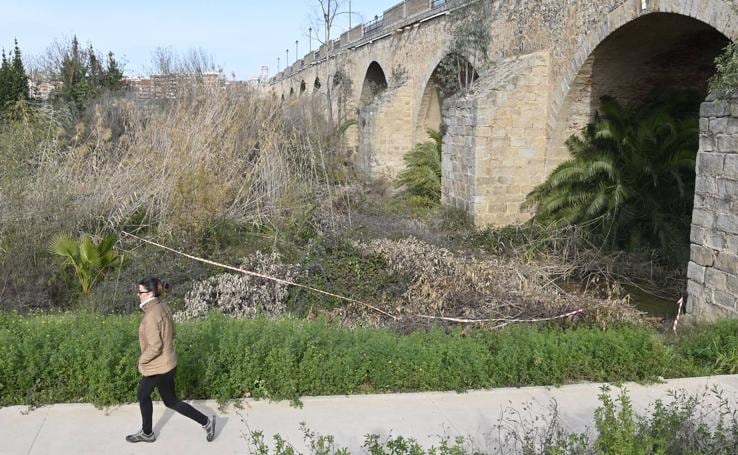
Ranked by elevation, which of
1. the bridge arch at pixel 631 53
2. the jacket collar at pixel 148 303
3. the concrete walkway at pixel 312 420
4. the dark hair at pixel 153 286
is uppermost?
the bridge arch at pixel 631 53

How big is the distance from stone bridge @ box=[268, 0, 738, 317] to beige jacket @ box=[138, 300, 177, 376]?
5.15m

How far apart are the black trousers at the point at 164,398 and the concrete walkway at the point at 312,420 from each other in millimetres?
141

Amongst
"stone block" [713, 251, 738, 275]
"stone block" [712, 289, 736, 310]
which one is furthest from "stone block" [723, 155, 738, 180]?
"stone block" [712, 289, 736, 310]

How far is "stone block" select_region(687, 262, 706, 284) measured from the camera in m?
6.57

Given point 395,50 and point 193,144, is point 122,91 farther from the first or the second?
point 193,144

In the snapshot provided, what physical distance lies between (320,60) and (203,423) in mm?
25503

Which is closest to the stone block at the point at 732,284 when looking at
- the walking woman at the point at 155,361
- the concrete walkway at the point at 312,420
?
the concrete walkway at the point at 312,420

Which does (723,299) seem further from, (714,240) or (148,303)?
(148,303)

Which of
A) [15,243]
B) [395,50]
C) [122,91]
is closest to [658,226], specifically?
[15,243]

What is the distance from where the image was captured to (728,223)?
20.3ft

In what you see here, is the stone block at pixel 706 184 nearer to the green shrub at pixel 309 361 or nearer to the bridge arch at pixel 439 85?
the green shrub at pixel 309 361

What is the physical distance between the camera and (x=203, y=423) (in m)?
3.76

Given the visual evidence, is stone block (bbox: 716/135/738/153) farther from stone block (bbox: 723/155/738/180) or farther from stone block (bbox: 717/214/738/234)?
stone block (bbox: 717/214/738/234)

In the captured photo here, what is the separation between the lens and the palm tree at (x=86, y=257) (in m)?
7.25
